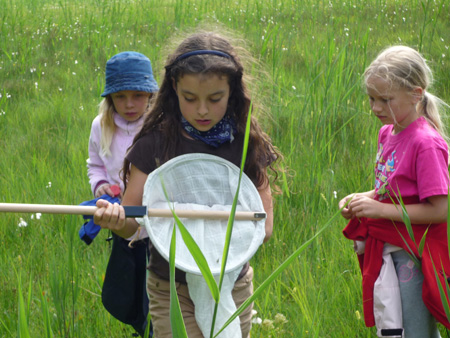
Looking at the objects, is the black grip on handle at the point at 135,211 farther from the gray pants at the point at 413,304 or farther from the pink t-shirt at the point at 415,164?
the gray pants at the point at 413,304

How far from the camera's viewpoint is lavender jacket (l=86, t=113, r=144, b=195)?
2.51 meters

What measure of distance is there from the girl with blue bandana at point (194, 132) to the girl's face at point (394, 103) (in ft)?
1.29

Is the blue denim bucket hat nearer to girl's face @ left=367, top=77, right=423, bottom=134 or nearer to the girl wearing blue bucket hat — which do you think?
the girl wearing blue bucket hat

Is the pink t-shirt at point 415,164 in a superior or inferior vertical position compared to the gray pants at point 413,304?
superior

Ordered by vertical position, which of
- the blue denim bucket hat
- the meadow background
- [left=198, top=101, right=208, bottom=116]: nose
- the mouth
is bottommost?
the meadow background

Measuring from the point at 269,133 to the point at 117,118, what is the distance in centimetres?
137

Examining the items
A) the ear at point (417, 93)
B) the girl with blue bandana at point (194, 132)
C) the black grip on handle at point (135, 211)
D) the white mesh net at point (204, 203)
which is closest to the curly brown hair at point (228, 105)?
the girl with blue bandana at point (194, 132)

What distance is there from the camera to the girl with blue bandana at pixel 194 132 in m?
1.83

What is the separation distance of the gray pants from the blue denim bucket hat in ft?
4.06

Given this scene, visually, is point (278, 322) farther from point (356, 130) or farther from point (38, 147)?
point (38, 147)

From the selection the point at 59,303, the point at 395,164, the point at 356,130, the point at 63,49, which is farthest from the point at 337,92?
the point at 63,49

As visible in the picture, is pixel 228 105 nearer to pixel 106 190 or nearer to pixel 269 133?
pixel 106 190

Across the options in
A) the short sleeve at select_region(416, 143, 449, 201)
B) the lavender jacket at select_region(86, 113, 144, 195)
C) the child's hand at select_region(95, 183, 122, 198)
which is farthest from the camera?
the lavender jacket at select_region(86, 113, 144, 195)

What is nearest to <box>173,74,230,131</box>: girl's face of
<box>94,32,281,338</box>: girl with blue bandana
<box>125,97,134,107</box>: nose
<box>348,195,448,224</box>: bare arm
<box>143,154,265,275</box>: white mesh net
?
<box>94,32,281,338</box>: girl with blue bandana
